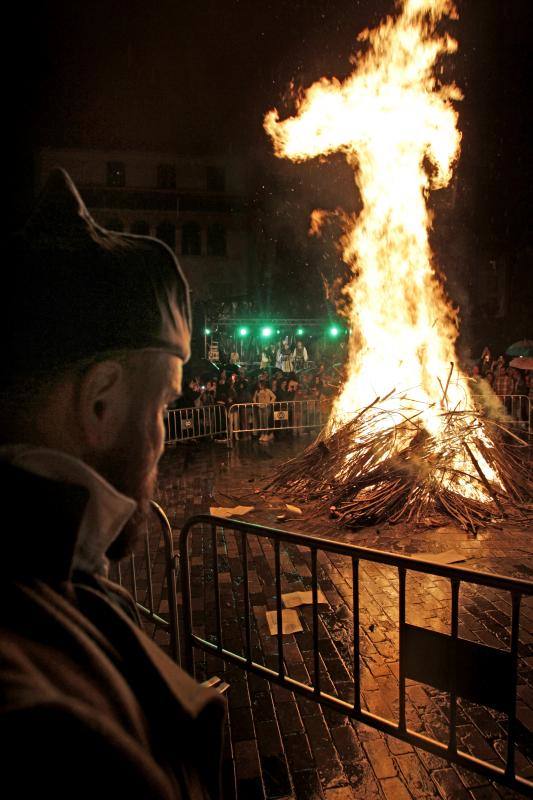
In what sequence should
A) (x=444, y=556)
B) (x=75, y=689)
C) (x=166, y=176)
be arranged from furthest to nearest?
(x=166, y=176) < (x=444, y=556) < (x=75, y=689)

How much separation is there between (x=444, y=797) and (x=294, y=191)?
34.5 metres

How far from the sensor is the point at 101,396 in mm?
1198

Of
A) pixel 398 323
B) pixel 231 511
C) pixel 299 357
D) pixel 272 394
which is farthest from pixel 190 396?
pixel 299 357

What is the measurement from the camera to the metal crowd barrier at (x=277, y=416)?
15.2m

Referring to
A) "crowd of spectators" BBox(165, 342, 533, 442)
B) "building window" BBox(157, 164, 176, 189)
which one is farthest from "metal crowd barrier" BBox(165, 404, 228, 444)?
"building window" BBox(157, 164, 176, 189)

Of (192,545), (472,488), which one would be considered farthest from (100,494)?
(472,488)

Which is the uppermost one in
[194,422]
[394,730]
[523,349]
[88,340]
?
[523,349]

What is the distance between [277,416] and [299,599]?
9891mm

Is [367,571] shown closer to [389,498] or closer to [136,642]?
[389,498]

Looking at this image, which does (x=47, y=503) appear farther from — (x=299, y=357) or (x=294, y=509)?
(x=299, y=357)

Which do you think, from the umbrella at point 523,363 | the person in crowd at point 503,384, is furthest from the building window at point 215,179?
the umbrella at point 523,363

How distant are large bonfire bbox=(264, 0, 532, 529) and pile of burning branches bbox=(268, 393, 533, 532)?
0.02m

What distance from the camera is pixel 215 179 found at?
43.1 meters

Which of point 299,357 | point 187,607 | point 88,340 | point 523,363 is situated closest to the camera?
point 88,340
